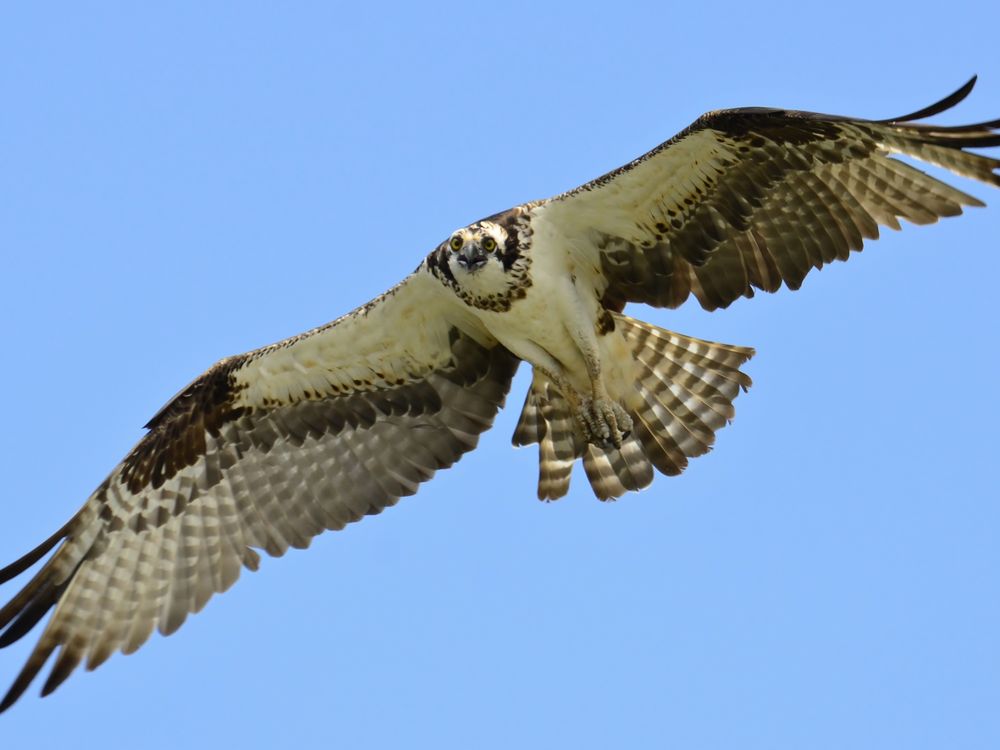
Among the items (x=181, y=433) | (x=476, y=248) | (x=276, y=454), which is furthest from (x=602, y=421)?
(x=181, y=433)

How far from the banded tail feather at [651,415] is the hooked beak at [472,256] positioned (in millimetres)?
1282

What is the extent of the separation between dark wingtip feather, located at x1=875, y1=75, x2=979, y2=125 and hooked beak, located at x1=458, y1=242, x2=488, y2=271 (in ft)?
7.72

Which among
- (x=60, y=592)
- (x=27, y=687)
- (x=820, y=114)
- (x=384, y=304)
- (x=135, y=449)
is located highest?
(x=820, y=114)

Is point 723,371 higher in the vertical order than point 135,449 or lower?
higher

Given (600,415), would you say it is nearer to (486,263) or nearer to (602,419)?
(602,419)

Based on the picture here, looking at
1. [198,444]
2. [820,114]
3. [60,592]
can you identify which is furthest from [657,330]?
→ [60,592]

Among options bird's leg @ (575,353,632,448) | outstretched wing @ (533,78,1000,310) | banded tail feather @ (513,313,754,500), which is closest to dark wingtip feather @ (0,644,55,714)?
banded tail feather @ (513,313,754,500)

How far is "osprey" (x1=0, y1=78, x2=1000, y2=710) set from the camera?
9492 millimetres

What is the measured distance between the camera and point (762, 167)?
9.55 m

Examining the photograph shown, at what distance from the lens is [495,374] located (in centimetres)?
1066

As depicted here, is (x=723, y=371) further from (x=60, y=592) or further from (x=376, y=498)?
(x=60, y=592)

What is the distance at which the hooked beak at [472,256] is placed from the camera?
9.43 meters

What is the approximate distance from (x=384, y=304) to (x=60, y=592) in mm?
2675

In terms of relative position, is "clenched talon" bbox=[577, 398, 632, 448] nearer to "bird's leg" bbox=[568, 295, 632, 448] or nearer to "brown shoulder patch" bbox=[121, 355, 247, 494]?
"bird's leg" bbox=[568, 295, 632, 448]
